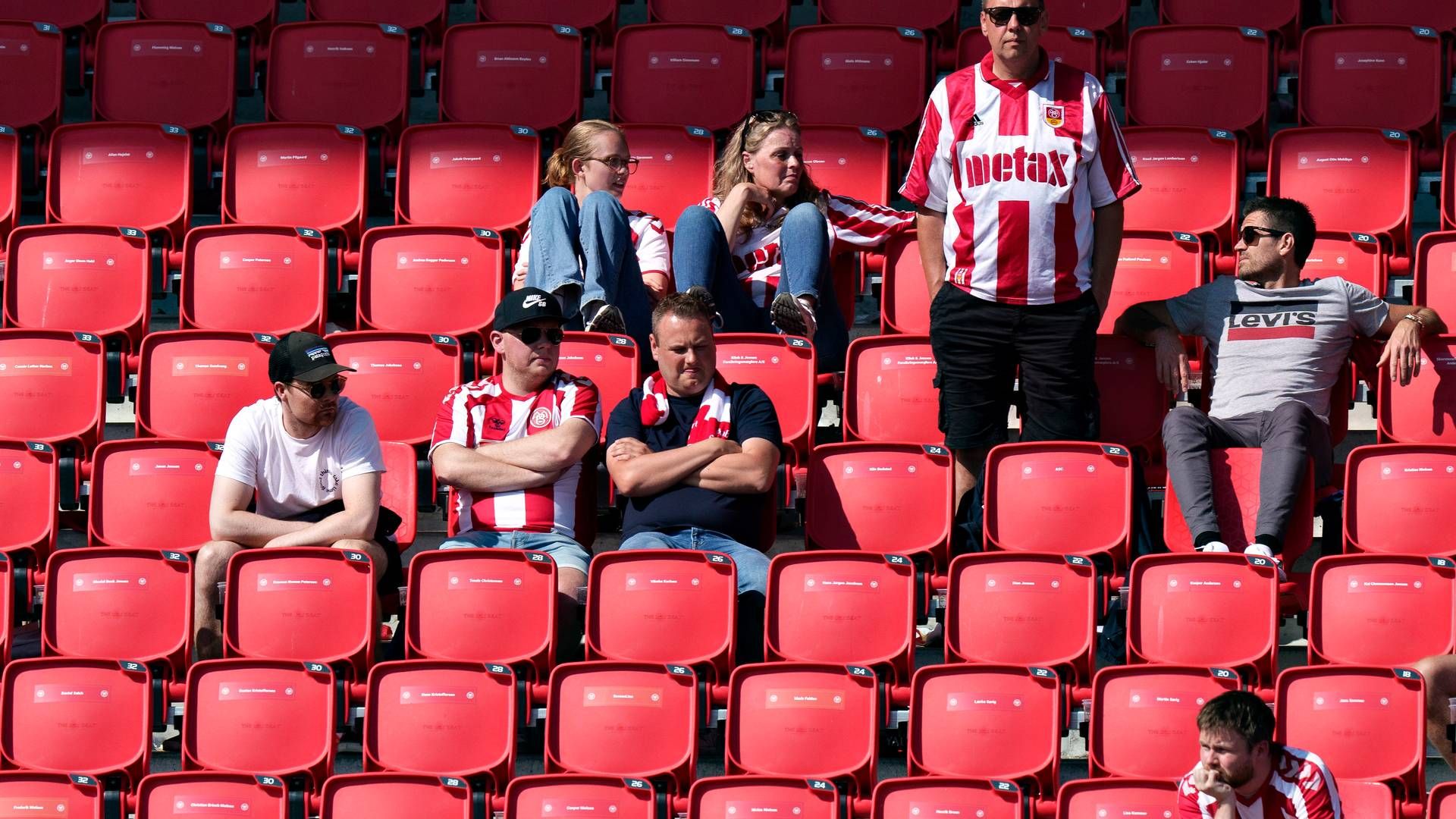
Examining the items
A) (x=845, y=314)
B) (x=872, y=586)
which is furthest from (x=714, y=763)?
(x=845, y=314)

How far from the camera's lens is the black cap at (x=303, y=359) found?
18.2ft

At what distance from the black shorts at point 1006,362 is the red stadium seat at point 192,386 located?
5.76ft

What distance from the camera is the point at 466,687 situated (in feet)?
16.9

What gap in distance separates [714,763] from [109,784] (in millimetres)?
1324

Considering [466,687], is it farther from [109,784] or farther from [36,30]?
[36,30]

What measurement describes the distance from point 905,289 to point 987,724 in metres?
1.71

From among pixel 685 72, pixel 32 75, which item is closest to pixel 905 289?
pixel 685 72

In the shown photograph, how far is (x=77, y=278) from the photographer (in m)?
6.56

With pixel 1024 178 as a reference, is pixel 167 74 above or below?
above

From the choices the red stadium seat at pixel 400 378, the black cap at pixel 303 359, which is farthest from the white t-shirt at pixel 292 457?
the red stadium seat at pixel 400 378

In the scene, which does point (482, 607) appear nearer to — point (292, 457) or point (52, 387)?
point (292, 457)

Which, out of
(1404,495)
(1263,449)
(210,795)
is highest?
(1263,449)

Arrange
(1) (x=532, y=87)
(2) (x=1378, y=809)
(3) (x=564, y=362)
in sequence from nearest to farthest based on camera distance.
A: (2) (x=1378, y=809), (3) (x=564, y=362), (1) (x=532, y=87)

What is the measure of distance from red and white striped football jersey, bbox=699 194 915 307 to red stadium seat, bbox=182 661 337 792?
5.73 feet
